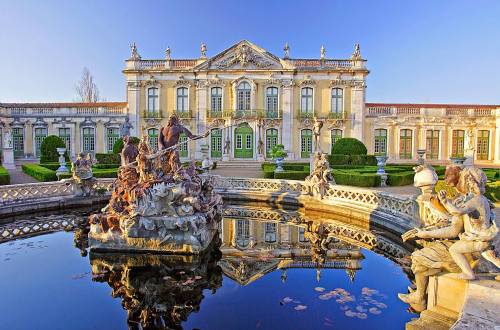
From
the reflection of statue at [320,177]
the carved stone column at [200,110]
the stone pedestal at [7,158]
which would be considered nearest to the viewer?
the reflection of statue at [320,177]

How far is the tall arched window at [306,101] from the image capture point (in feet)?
95.8

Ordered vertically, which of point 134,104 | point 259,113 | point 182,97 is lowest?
point 259,113

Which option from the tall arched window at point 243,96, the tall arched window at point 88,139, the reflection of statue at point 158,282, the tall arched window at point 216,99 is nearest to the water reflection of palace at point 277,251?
the reflection of statue at point 158,282

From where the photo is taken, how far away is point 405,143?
29000 millimetres

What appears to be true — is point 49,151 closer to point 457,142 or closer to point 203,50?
point 203,50

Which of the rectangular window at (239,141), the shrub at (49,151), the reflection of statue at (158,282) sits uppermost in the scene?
the rectangular window at (239,141)

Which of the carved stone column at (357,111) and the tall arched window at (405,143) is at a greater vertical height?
the carved stone column at (357,111)

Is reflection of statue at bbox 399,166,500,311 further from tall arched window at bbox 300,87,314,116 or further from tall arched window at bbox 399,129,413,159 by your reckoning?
tall arched window at bbox 399,129,413,159

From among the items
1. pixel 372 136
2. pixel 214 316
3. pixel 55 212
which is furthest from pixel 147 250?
pixel 372 136

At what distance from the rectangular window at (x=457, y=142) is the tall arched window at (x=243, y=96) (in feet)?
53.3

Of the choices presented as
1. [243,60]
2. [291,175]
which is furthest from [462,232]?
[243,60]

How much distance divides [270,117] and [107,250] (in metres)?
23.6

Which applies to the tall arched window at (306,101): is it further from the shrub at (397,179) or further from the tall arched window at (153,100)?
the shrub at (397,179)

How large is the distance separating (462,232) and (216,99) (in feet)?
87.9
